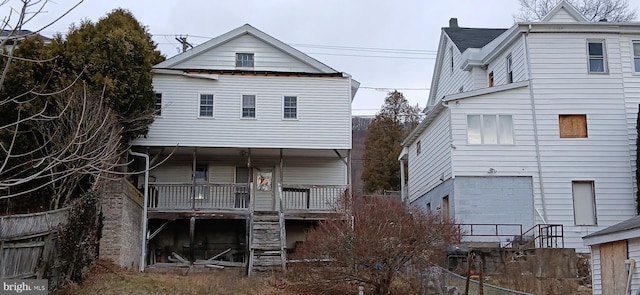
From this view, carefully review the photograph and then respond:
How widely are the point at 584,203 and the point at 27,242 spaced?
17676 mm

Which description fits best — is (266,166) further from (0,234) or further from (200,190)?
(0,234)

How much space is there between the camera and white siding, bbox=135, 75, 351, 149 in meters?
A: 25.3

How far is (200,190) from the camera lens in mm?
26172

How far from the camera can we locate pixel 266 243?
2295cm

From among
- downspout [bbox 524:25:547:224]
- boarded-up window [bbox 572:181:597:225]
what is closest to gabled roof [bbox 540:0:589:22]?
downspout [bbox 524:25:547:224]

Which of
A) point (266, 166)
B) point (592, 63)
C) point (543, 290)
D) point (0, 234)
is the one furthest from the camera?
point (266, 166)

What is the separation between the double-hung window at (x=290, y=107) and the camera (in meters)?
25.9

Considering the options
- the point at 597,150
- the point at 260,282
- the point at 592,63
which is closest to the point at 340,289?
the point at 260,282

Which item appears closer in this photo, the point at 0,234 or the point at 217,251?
the point at 0,234

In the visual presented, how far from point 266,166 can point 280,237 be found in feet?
16.3

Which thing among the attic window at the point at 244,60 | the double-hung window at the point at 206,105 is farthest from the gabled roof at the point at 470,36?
the double-hung window at the point at 206,105

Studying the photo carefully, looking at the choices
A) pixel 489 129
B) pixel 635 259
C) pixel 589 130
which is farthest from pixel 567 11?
pixel 635 259

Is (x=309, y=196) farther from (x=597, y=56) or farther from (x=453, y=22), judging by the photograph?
(x=453, y=22)

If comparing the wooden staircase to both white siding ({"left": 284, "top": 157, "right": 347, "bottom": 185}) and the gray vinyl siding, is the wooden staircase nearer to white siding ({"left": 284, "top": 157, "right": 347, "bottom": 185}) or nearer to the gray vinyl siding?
white siding ({"left": 284, "top": 157, "right": 347, "bottom": 185})
